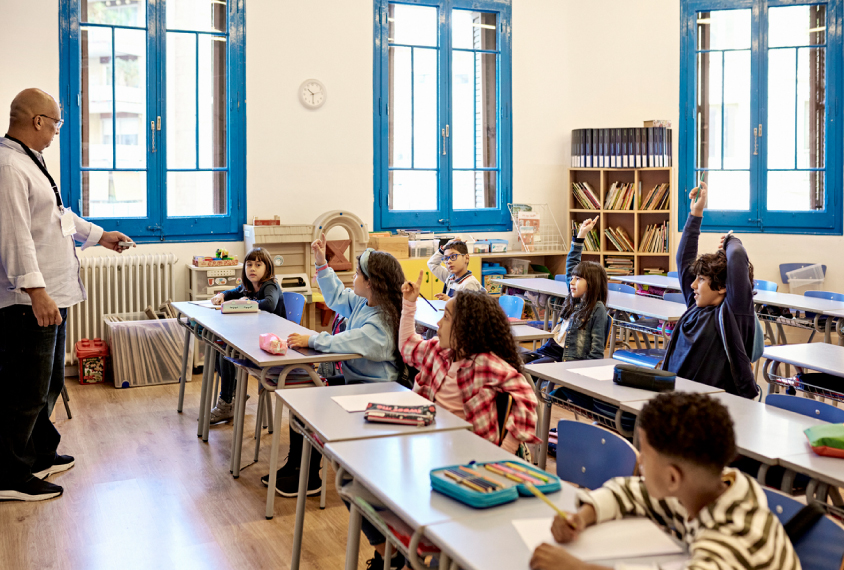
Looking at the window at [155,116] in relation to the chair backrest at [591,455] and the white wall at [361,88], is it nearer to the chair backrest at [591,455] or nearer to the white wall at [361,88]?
the white wall at [361,88]

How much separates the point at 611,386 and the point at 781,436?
2.38 feet

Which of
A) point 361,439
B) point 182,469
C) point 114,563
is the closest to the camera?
point 361,439

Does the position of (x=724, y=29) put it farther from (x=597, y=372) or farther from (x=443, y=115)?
(x=597, y=372)

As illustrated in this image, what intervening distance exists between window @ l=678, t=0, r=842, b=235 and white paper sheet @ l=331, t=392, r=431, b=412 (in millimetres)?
6241

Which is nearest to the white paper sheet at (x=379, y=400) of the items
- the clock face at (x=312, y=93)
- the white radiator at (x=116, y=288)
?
the white radiator at (x=116, y=288)

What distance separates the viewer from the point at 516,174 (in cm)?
802

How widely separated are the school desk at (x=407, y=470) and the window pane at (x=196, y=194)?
4884mm

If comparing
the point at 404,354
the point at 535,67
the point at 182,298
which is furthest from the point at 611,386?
the point at 535,67

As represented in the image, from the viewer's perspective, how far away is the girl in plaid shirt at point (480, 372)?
8.80 feet

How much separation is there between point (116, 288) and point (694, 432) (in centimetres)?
552

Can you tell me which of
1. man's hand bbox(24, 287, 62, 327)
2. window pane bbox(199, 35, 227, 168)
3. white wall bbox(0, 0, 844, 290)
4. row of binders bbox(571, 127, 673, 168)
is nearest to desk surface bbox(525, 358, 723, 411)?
man's hand bbox(24, 287, 62, 327)

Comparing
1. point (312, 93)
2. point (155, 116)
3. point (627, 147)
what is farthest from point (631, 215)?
point (155, 116)

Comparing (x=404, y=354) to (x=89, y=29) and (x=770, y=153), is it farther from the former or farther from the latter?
(x=770, y=153)

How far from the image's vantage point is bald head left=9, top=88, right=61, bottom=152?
11.3ft
